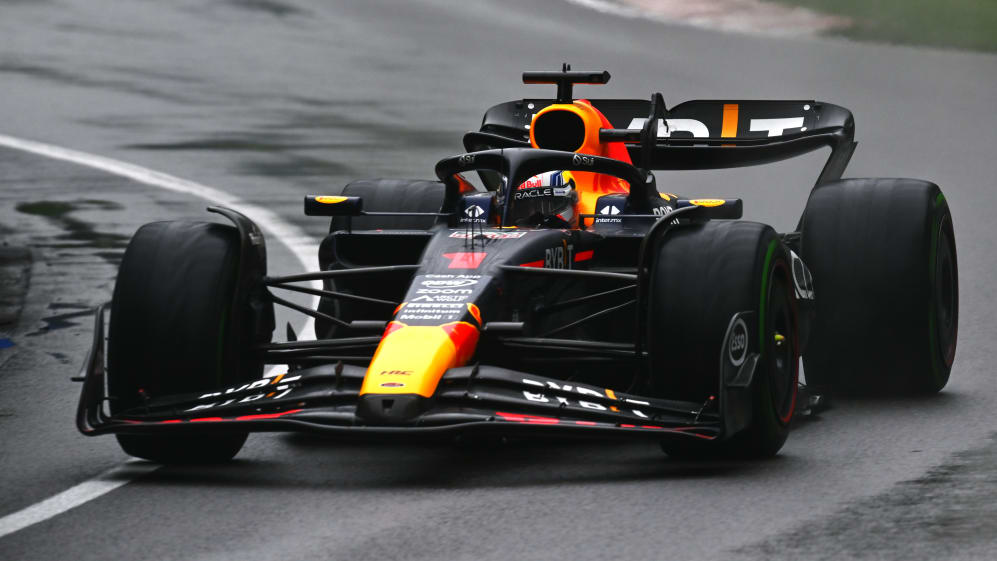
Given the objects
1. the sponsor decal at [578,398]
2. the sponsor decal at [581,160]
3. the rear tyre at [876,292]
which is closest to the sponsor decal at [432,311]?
the sponsor decal at [578,398]

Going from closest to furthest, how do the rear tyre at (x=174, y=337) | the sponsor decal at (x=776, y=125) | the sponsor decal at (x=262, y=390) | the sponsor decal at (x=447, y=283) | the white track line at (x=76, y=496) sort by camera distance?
the white track line at (x=76, y=496) → the sponsor decal at (x=262, y=390) → the rear tyre at (x=174, y=337) → the sponsor decal at (x=447, y=283) → the sponsor decal at (x=776, y=125)

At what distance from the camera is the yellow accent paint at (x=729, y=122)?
11141 millimetres

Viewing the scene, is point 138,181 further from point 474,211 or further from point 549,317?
point 549,317


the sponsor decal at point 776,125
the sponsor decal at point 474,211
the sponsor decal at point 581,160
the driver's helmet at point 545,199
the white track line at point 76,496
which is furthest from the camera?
the sponsor decal at point 776,125

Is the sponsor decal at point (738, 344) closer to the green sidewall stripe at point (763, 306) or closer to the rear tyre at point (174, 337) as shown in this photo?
the green sidewall stripe at point (763, 306)

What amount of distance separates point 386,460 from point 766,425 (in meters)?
1.57

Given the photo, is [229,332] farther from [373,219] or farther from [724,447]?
[373,219]

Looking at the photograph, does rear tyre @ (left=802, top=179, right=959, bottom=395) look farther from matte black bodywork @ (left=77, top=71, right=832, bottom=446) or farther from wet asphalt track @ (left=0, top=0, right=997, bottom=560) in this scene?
matte black bodywork @ (left=77, top=71, right=832, bottom=446)

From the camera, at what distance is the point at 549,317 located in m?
7.77

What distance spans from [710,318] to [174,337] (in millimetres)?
2211


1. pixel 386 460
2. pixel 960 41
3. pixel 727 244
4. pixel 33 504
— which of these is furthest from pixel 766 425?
pixel 960 41

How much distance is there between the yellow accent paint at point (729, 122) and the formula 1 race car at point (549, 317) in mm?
1959

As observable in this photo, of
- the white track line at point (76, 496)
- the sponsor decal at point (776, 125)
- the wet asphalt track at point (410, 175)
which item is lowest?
the white track line at point (76, 496)

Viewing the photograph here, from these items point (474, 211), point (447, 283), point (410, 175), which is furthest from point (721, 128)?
point (410, 175)
